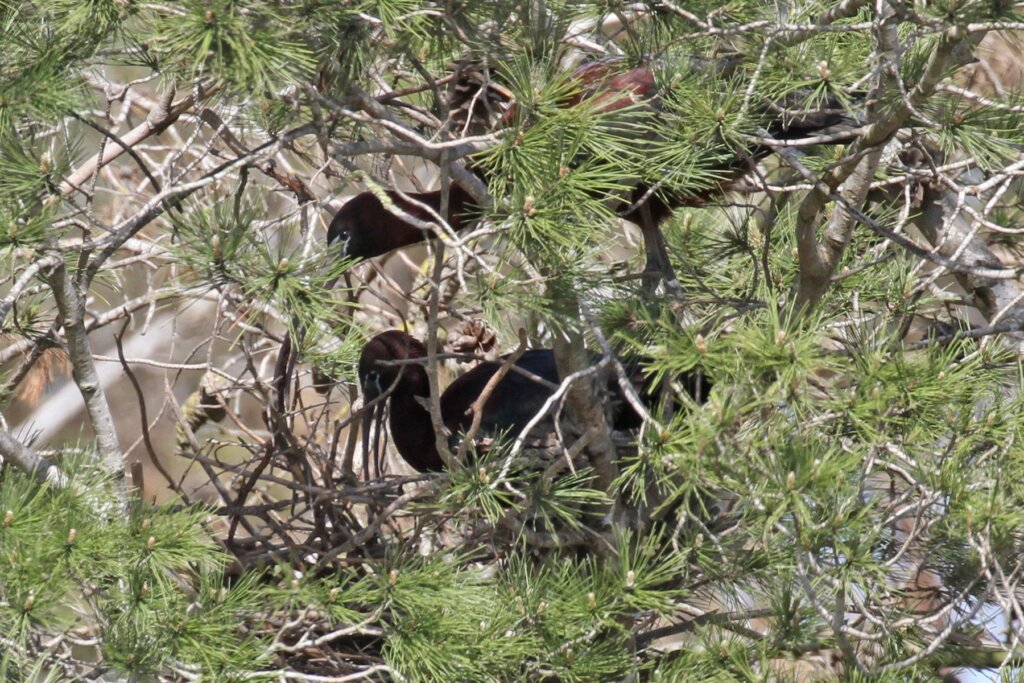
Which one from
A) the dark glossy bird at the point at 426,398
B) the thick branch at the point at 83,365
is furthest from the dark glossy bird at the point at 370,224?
the thick branch at the point at 83,365

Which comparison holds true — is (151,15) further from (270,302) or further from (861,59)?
(861,59)

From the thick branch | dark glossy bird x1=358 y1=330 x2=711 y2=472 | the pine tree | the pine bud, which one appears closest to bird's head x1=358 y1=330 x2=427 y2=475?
dark glossy bird x1=358 y1=330 x2=711 y2=472

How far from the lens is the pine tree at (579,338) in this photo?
1.54 m

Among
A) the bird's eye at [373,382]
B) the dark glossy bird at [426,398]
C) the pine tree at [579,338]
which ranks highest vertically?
the pine tree at [579,338]

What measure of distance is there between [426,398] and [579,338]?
0.72m

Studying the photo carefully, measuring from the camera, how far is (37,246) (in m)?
1.66

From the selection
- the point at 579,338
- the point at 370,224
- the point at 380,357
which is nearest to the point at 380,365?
the point at 380,357

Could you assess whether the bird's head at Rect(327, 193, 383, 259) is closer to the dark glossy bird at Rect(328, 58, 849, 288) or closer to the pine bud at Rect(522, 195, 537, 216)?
the dark glossy bird at Rect(328, 58, 849, 288)

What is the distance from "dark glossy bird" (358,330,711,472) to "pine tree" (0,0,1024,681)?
1.16 ft

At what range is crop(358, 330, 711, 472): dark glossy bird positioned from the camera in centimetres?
254

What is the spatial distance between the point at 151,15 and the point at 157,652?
0.87 meters

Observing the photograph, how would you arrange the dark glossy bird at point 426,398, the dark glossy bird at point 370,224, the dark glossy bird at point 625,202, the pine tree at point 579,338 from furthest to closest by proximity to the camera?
the dark glossy bird at point 426,398
the dark glossy bird at point 370,224
the dark glossy bird at point 625,202
the pine tree at point 579,338

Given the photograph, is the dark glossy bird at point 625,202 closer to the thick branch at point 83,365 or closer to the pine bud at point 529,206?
the pine bud at point 529,206

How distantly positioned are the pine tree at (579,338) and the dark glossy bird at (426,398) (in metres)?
0.35
